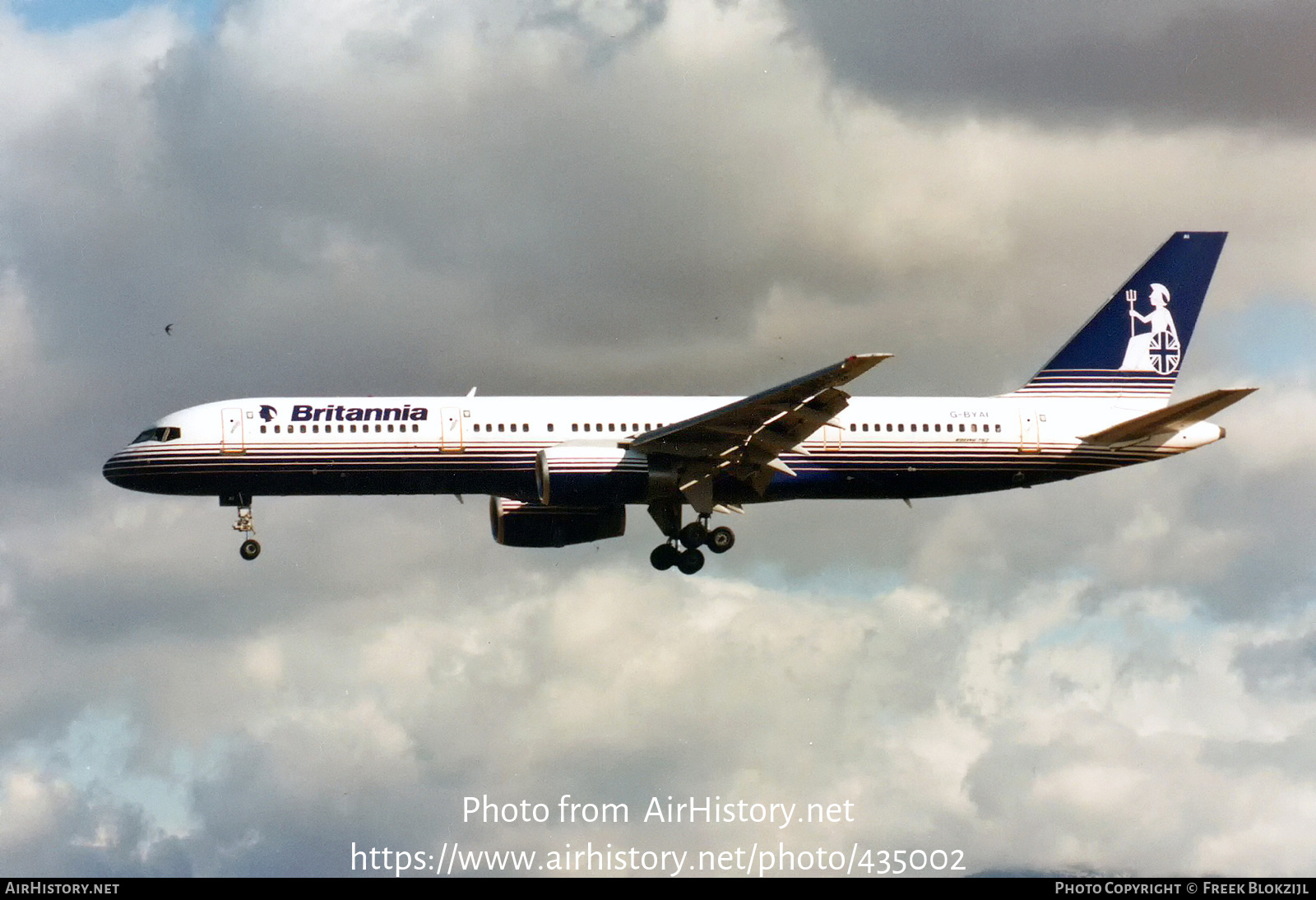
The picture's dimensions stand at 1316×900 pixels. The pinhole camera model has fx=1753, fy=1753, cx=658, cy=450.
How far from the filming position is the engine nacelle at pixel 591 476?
59688mm

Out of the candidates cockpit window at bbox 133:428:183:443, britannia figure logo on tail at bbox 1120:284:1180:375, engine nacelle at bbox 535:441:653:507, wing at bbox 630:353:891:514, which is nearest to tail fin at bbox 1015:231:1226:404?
britannia figure logo on tail at bbox 1120:284:1180:375

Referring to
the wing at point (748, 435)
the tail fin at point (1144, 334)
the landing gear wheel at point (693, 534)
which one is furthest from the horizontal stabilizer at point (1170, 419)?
the landing gear wheel at point (693, 534)

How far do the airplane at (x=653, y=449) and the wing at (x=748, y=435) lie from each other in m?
0.07

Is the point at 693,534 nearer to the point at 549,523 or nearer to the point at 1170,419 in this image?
the point at 549,523

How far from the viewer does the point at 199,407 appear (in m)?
61.6

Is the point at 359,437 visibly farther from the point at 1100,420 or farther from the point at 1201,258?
the point at 1201,258

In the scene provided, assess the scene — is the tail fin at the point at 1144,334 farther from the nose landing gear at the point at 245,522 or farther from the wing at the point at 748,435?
the nose landing gear at the point at 245,522

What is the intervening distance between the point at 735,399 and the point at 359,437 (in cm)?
1334

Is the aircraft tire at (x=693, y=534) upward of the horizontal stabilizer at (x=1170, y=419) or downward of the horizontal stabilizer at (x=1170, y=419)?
downward
